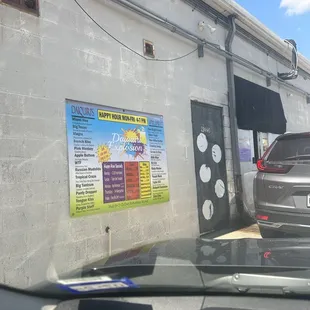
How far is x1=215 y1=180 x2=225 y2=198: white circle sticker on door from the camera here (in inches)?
314

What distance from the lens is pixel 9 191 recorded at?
4301 millimetres

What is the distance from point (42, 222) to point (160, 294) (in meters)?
2.97

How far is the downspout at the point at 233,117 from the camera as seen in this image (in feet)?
28.2

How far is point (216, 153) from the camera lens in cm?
805

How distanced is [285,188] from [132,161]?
2.20 m

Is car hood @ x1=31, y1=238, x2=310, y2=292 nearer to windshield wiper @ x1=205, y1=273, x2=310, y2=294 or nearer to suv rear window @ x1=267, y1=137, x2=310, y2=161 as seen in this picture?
windshield wiper @ x1=205, y1=273, x2=310, y2=294

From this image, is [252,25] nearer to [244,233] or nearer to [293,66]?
[293,66]

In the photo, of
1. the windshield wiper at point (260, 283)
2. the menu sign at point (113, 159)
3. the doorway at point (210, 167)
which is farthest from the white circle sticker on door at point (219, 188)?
the windshield wiper at point (260, 283)

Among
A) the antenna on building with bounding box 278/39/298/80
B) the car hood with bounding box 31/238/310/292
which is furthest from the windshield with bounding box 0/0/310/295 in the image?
the antenna on building with bounding box 278/39/298/80

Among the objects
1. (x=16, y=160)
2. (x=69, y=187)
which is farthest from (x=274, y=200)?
(x=16, y=160)

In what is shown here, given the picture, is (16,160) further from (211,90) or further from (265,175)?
(211,90)

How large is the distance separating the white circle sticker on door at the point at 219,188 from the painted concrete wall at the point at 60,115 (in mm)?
1193

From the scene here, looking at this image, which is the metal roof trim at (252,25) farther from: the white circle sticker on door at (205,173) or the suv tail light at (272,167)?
the suv tail light at (272,167)

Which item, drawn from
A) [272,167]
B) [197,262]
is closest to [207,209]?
[272,167]
